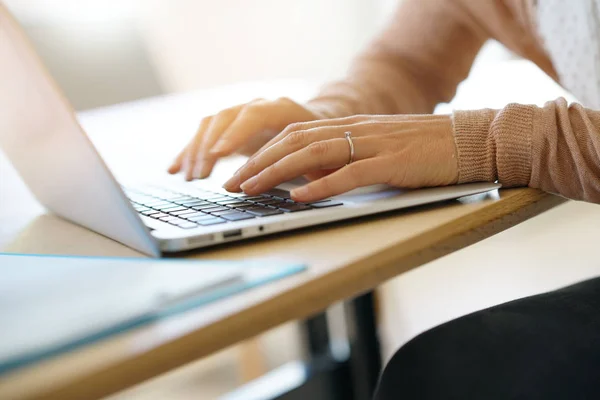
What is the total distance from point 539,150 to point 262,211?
0.82 feet

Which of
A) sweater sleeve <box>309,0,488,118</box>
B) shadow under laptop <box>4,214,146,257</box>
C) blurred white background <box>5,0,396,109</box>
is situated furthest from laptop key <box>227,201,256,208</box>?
blurred white background <box>5,0,396,109</box>

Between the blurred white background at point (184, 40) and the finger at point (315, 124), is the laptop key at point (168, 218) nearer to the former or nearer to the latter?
the finger at point (315, 124)

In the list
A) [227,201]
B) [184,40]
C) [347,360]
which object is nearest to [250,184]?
[227,201]

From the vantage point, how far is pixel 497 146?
1.85 feet

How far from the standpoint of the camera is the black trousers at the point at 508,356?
1.72 ft

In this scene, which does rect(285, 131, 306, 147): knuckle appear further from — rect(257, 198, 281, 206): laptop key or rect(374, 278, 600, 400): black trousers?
rect(374, 278, 600, 400): black trousers

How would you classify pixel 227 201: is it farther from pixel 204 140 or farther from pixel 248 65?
pixel 248 65

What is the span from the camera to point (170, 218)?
531 millimetres

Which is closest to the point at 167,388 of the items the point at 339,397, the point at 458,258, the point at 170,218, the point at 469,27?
the point at 339,397

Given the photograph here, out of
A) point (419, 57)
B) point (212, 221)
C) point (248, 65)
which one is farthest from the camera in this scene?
point (248, 65)

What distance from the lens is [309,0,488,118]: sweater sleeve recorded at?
0.97 m

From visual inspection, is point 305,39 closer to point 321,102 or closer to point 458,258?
point 458,258

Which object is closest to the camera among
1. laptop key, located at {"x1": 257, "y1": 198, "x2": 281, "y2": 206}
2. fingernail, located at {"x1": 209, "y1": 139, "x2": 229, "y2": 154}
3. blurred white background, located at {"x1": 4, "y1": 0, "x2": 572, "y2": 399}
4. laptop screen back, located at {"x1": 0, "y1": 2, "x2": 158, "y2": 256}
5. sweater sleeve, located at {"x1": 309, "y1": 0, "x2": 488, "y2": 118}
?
laptop screen back, located at {"x1": 0, "y1": 2, "x2": 158, "y2": 256}

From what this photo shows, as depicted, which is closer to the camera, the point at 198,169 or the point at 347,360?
the point at 198,169
